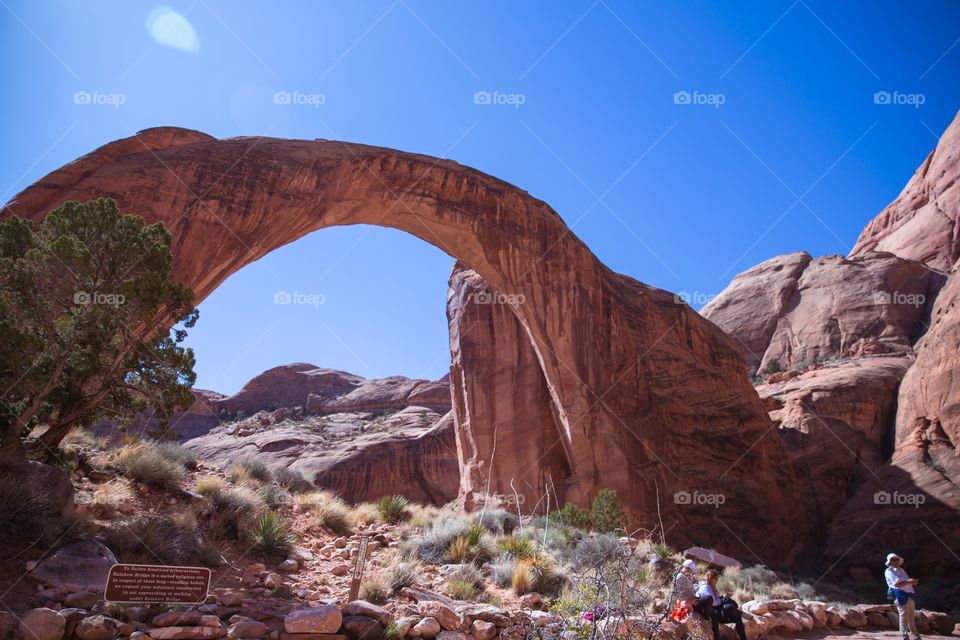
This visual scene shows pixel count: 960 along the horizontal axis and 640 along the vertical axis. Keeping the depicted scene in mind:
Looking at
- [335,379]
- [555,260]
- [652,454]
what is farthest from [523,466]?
[335,379]

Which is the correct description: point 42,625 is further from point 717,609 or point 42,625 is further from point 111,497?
point 717,609

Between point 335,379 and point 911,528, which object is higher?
point 335,379

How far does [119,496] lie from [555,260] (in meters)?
14.8

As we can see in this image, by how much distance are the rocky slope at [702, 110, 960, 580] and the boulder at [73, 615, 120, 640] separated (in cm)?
1992

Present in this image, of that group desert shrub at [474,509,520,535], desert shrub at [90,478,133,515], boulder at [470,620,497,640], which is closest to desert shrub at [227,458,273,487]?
desert shrub at [90,478,133,515]

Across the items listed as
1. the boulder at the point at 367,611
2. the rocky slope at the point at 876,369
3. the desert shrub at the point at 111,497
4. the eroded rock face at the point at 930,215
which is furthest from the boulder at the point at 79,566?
the eroded rock face at the point at 930,215

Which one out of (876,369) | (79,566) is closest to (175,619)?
(79,566)

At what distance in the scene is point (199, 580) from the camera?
5.16 metres

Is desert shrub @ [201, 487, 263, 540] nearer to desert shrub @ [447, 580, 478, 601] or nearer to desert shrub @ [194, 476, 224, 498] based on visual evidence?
desert shrub @ [194, 476, 224, 498]

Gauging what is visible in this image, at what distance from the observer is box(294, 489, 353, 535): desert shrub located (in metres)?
9.82

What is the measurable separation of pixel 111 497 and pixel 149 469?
126 cm

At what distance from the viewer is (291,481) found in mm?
12641

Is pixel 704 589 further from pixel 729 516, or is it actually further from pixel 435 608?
pixel 729 516

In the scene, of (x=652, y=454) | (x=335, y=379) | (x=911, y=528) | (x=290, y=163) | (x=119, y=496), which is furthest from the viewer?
(x=335, y=379)
